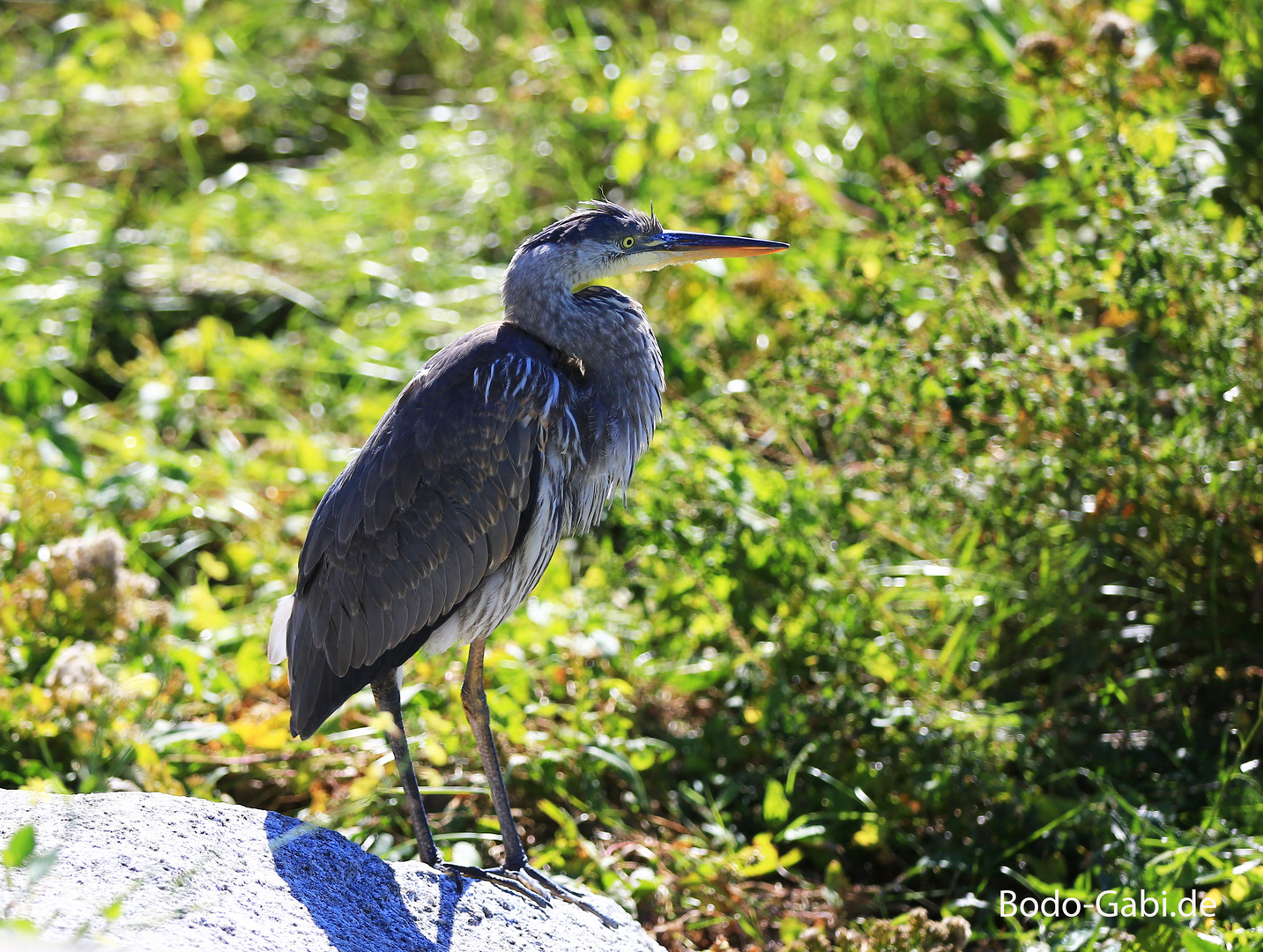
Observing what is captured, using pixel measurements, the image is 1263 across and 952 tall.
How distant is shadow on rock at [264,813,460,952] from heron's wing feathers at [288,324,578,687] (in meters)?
0.58

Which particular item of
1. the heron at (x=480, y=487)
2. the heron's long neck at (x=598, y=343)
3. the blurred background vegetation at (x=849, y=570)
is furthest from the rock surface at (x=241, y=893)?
the heron's long neck at (x=598, y=343)

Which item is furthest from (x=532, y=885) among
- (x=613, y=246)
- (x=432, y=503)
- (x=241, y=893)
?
(x=613, y=246)

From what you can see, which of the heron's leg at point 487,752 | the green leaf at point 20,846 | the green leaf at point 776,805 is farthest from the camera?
the green leaf at point 776,805

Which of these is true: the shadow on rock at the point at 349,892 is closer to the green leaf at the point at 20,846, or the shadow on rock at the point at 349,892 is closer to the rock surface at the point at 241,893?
the rock surface at the point at 241,893

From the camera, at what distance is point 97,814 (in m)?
2.54

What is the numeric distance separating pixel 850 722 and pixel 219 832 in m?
2.03

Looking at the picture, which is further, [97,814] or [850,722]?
[850,722]

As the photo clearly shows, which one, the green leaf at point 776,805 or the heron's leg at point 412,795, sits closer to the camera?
the heron's leg at point 412,795

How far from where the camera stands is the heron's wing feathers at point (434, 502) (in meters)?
3.12

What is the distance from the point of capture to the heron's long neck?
3271mm

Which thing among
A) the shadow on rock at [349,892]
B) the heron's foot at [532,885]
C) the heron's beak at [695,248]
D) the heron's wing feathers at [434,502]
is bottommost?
the heron's foot at [532,885]

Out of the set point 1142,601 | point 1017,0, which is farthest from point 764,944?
point 1017,0

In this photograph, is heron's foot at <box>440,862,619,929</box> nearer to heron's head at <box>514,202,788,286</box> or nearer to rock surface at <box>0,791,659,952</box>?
rock surface at <box>0,791,659,952</box>

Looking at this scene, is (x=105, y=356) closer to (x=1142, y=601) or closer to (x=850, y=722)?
(x=850, y=722)
